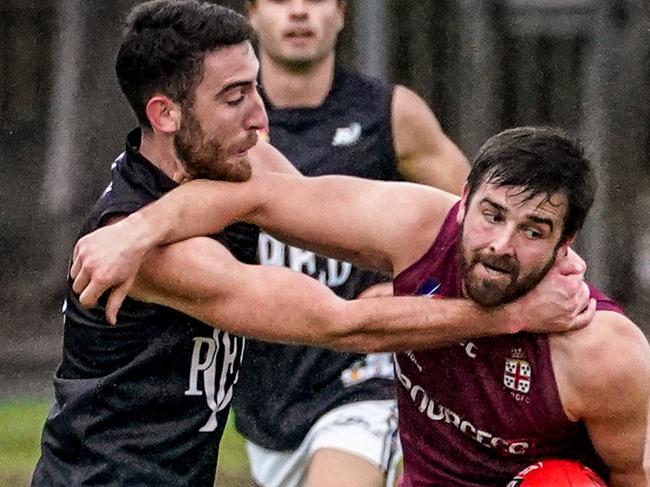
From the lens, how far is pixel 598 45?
1048 centimetres

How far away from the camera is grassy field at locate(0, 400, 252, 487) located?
855 centimetres

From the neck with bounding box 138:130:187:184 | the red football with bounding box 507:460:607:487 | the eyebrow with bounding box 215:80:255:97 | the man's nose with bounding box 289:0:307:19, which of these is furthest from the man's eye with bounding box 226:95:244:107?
the man's nose with bounding box 289:0:307:19

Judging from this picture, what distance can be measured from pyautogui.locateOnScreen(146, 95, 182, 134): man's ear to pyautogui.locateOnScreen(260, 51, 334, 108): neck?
5.07 feet

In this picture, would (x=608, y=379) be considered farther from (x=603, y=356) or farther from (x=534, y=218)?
(x=534, y=218)

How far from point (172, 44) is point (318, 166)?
149 cm

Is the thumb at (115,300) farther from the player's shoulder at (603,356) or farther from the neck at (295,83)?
the neck at (295,83)

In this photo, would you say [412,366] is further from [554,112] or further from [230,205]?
[554,112]

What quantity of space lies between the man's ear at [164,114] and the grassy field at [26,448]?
3856 millimetres

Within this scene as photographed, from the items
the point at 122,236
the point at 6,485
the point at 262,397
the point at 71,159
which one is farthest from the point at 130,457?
the point at 71,159

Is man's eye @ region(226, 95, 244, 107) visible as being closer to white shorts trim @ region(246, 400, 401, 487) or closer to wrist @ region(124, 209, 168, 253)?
wrist @ region(124, 209, 168, 253)

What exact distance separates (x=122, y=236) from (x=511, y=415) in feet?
3.47

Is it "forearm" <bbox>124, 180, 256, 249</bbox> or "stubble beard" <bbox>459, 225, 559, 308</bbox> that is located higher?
"forearm" <bbox>124, 180, 256, 249</bbox>

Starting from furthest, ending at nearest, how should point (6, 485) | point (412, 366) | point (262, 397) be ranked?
1. point (6, 485)
2. point (262, 397)
3. point (412, 366)

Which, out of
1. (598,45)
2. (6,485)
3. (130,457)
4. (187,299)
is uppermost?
(187,299)
